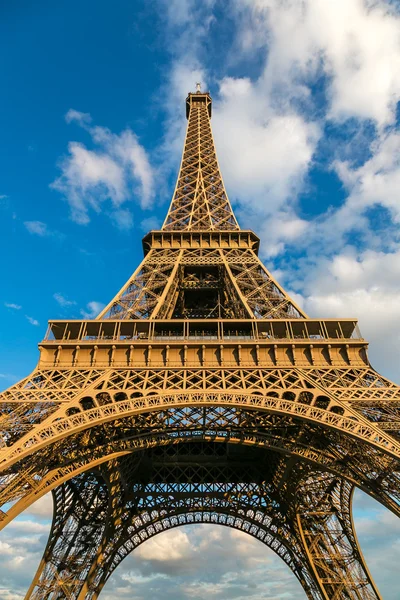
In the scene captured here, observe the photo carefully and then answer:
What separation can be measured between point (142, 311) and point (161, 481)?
13.3 m

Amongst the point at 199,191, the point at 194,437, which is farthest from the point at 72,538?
the point at 199,191

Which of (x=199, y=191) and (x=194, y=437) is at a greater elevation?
(x=199, y=191)

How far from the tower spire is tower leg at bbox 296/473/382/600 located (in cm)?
1846

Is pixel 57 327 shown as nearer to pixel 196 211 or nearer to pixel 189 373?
pixel 189 373

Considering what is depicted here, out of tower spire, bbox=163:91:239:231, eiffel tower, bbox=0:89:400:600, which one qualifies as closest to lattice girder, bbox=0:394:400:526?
eiffel tower, bbox=0:89:400:600

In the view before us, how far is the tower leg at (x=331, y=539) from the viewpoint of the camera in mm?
23922

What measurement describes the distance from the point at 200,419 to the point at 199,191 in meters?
22.1

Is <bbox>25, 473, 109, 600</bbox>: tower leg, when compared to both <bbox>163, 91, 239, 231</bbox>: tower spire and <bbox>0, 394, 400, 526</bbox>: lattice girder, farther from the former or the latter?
<bbox>163, 91, 239, 231</bbox>: tower spire

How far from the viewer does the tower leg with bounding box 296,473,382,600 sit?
2392 cm

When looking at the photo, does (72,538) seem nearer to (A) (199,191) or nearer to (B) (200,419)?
(B) (200,419)

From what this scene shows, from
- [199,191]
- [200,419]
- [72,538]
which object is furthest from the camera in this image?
[199,191]

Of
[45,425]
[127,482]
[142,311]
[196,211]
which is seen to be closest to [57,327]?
[142,311]

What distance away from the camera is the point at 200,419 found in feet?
58.2

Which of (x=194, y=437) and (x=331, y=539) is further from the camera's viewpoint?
(x=331, y=539)
